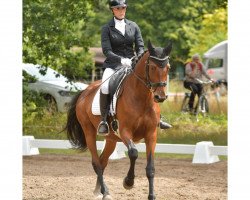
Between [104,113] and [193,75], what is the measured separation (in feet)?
36.3

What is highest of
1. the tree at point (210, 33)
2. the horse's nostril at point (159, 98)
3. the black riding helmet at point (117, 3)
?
the tree at point (210, 33)

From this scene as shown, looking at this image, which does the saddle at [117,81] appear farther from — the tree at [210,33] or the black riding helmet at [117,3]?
the tree at [210,33]

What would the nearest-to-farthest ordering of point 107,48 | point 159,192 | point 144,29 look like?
point 107,48, point 159,192, point 144,29

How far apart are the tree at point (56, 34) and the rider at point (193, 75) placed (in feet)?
12.0

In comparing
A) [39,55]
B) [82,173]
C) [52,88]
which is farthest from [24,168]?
[52,88]

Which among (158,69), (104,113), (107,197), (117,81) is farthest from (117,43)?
(107,197)

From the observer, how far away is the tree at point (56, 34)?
645 inches

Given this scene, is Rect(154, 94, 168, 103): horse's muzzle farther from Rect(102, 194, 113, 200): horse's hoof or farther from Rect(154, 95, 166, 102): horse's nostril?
Rect(102, 194, 113, 200): horse's hoof

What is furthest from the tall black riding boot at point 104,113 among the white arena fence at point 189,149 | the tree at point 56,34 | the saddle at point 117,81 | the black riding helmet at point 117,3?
the tree at point 56,34

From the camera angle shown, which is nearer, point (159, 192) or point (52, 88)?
point (159, 192)

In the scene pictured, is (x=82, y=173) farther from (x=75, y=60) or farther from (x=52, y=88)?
(x=52, y=88)

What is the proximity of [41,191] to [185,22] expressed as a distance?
119ft
